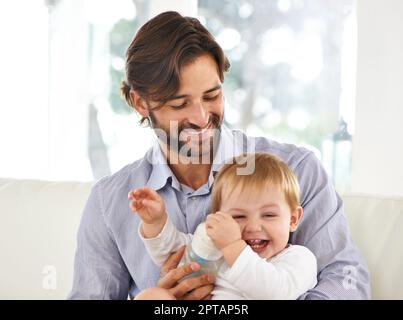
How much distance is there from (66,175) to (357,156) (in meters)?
1.16

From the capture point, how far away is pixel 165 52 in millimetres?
1236

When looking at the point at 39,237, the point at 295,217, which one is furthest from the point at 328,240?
the point at 39,237

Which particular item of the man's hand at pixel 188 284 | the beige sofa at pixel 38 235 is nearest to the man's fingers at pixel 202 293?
the man's hand at pixel 188 284

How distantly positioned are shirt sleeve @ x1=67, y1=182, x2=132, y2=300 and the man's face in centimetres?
23

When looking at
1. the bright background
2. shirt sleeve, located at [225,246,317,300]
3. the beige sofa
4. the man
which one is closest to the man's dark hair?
the man

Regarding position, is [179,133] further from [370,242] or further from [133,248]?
[370,242]

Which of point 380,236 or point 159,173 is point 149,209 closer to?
point 159,173

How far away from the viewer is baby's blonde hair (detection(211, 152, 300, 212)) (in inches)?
45.1

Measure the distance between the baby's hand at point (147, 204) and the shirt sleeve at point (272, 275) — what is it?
0.16 m

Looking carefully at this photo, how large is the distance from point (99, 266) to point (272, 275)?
0.43m

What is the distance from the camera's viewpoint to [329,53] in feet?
7.61

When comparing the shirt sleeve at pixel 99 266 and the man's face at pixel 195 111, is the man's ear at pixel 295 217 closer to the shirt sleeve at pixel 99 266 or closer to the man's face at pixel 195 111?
the man's face at pixel 195 111

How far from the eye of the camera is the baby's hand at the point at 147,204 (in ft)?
3.75

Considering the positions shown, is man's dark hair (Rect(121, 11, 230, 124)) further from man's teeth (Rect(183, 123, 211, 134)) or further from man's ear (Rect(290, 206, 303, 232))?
→ man's ear (Rect(290, 206, 303, 232))
